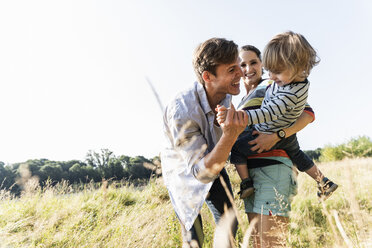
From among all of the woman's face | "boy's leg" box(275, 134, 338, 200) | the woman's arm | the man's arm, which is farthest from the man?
"boy's leg" box(275, 134, 338, 200)

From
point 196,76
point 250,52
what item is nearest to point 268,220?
point 196,76

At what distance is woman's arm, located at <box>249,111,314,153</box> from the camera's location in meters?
2.13

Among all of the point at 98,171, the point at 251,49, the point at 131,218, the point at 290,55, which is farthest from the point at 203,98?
the point at 98,171

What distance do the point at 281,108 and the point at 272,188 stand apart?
0.61m

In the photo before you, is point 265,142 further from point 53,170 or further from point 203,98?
point 53,170

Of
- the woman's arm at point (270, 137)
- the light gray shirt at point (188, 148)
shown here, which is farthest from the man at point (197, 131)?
the woman's arm at point (270, 137)

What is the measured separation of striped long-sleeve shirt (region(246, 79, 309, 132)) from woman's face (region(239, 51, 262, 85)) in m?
0.50

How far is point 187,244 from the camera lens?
2197 millimetres

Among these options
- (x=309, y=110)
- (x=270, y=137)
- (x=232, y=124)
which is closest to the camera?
(x=232, y=124)

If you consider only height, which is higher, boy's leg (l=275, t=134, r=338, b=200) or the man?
the man

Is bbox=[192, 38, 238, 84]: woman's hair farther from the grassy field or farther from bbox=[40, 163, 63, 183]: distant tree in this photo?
bbox=[40, 163, 63, 183]: distant tree

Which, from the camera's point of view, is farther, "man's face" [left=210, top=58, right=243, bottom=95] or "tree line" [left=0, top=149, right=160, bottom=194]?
"tree line" [left=0, top=149, right=160, bottom=194]

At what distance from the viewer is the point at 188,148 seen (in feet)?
6.68

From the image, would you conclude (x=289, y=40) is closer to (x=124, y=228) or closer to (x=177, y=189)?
(x=177, y=189)
